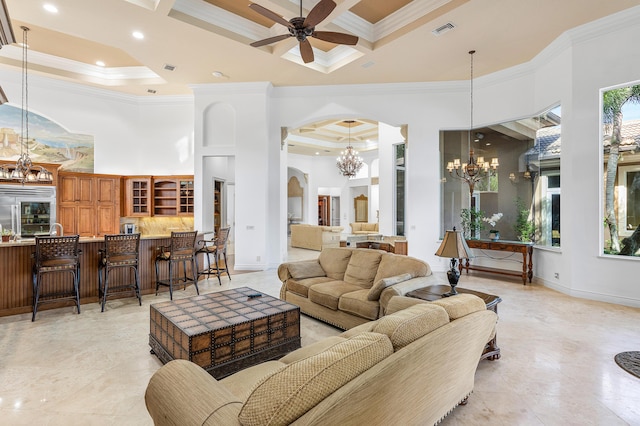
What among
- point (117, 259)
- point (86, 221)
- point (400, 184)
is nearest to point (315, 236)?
point (400, 184)

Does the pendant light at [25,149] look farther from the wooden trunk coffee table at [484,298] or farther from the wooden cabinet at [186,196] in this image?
the wooden trunk coffee table at [484,298]

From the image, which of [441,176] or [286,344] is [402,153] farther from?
[286,344]

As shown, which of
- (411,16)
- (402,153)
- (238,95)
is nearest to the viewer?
(411,16)

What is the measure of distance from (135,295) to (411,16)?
6.15m

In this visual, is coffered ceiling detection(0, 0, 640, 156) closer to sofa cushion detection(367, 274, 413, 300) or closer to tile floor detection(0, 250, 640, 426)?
sofa cushion detection(367, 274, 413, 300)

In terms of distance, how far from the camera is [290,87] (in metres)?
7.56

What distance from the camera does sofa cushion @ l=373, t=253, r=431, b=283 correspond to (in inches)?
143

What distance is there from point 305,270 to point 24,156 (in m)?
6.48

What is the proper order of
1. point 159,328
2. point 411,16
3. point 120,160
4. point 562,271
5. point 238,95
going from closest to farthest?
point 159,328
point 411,16
point 562,271
point 238,95
point 120,160

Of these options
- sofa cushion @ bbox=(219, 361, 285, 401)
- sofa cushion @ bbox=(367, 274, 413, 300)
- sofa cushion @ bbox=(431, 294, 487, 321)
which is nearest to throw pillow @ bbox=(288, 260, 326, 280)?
sofa cushion @ bbox=(367, 274, 413, 300)

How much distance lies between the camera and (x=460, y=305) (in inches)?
78.0

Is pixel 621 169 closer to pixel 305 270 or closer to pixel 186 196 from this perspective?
pixel 305 270

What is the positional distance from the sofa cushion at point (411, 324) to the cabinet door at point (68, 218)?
8.42 metres

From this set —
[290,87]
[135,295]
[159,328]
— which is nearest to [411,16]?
[290,87]
